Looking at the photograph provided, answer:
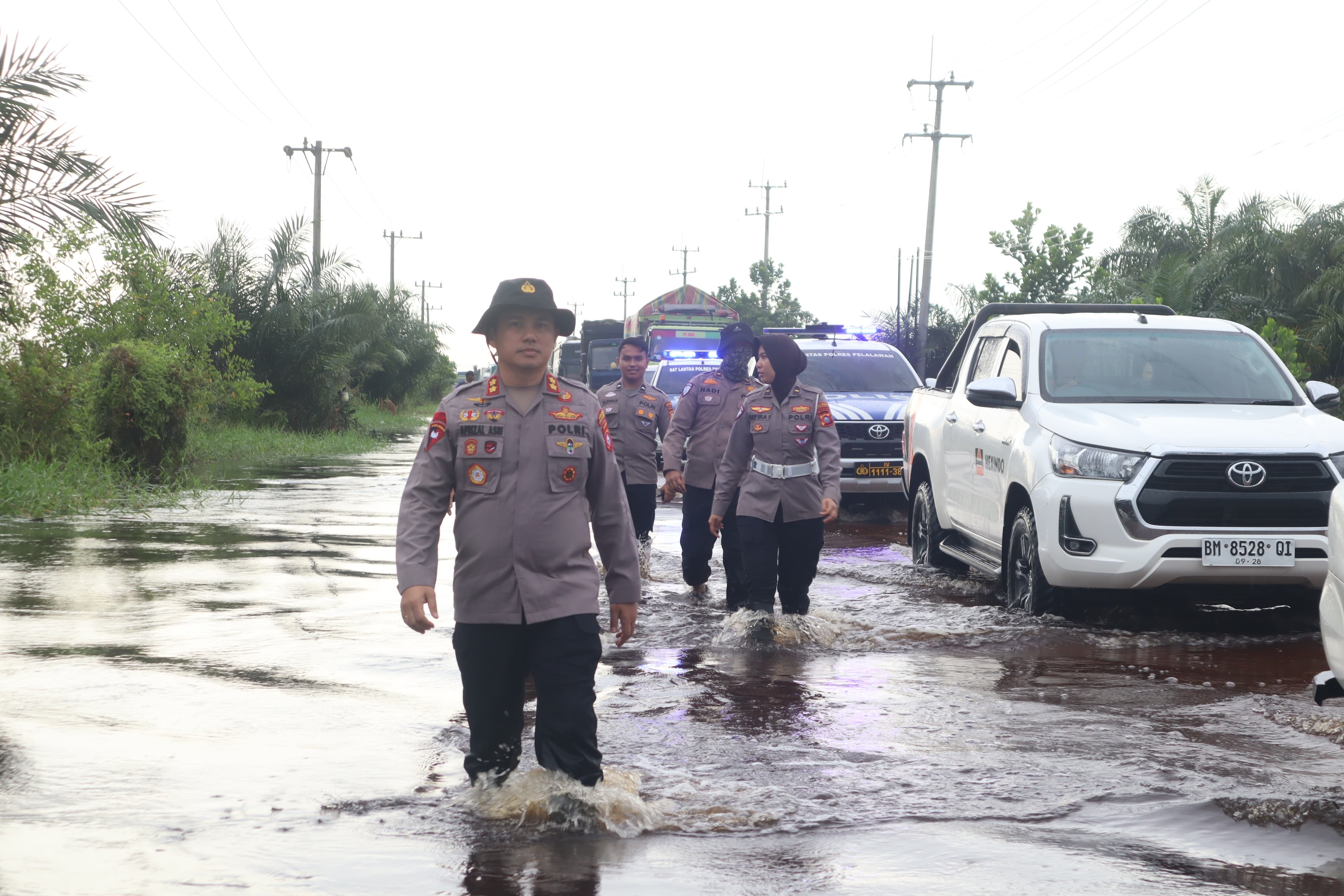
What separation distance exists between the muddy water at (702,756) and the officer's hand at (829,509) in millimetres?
682

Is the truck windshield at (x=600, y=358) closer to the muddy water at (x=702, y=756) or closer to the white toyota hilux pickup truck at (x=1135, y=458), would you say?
the white toyota hilux pickup truck at (x=1135, y=458)

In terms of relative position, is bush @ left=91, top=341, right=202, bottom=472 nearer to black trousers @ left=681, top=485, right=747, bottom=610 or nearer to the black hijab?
black trousers @ left=681, top=485, right=747, bottom=610

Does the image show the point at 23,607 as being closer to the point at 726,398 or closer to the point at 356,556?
the point at 356,556

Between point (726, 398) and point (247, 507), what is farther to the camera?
point (247, 507)

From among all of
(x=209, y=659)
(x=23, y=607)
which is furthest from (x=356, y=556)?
(x=209, y=659)

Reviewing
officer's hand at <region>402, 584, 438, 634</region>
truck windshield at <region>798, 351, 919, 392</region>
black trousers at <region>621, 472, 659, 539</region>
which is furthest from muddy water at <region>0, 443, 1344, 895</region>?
truck windshield at <region>798, 351, 919, 392</region>

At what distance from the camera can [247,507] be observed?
1638cm

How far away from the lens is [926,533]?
1183cm

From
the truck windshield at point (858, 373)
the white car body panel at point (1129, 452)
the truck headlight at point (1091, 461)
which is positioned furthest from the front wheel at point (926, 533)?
the truck windshield at point (858, 373)

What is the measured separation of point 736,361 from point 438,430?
539cm

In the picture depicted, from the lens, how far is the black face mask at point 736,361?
9.95m

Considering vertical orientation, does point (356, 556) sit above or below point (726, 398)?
below

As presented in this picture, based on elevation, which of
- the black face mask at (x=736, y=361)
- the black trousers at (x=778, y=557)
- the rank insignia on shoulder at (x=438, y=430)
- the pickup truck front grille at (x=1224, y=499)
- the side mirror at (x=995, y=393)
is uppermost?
the black face mask at (x=736, y=361)

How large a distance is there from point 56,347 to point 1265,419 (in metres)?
15.1
